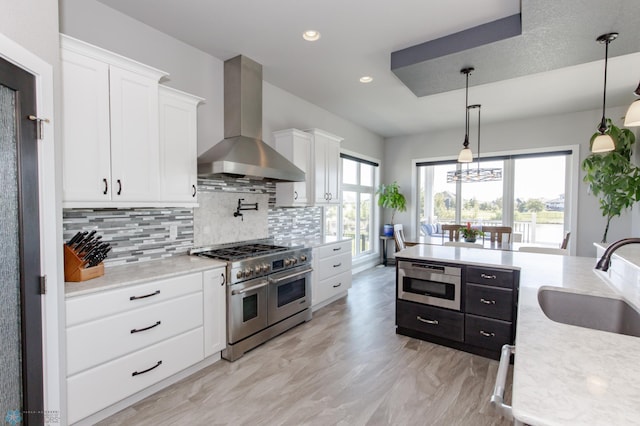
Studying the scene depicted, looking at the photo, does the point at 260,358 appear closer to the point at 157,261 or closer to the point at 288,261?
the point at 288,261

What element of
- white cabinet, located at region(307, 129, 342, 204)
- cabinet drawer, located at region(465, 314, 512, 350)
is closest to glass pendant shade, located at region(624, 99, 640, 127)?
cabinet drawer, located at region(465, 314, 512, 350)

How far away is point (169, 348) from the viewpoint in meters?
2.24

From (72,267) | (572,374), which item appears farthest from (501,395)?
(72,267)

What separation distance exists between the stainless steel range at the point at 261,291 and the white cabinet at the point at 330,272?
0.93 feet

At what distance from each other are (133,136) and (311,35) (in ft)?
5.59

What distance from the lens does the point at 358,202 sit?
20.2ft

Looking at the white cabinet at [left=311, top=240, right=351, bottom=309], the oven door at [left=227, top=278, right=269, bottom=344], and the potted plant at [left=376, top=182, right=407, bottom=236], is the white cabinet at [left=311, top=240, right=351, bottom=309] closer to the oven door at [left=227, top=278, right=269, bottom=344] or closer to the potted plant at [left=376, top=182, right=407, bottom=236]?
the oven door at [left=227, top=278, right=269, bottom=344]

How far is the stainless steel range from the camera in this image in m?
2.67

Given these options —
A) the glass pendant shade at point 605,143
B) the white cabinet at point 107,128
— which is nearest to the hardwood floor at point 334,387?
the white cabinet at point 107,128

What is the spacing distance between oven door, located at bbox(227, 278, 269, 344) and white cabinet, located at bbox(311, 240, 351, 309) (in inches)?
37.2

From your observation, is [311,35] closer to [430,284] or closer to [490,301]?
[430,284]

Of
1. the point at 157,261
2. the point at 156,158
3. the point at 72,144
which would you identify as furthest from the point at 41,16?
the point at 157,261

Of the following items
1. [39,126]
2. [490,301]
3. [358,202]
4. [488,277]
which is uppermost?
[39,126]

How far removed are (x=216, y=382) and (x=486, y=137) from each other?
19.1ft
